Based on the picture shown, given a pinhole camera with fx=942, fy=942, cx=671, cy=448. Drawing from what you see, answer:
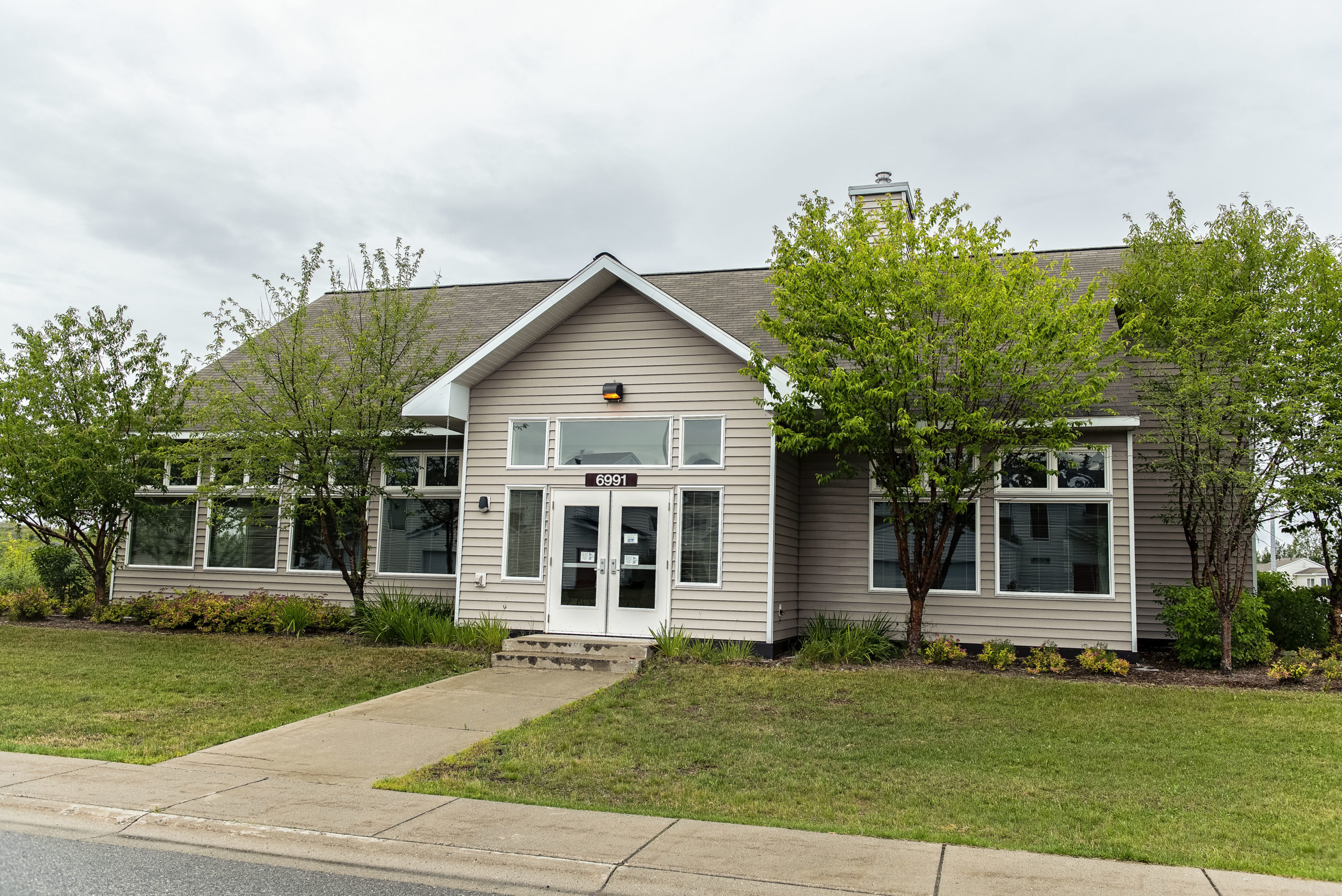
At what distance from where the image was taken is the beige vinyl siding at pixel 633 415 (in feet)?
41.3

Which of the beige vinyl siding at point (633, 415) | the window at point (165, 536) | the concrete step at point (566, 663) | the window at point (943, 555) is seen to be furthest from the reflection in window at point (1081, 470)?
the window at point (165, 536)

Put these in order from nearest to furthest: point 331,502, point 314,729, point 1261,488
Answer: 1. point 314,729
2. point 1261,488
3. point 331,502

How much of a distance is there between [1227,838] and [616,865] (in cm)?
367

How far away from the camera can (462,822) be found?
5.89 meters

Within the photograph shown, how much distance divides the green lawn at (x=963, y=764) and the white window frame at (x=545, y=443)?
396 cm

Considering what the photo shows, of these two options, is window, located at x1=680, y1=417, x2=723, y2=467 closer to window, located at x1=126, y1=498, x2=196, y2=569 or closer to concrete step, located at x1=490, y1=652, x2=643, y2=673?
concrete step, located at x1=490, y1=652, x2=643, y2=673

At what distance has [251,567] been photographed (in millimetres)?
16203

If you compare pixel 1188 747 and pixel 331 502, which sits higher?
pixel 331 502

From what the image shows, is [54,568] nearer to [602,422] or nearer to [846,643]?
[602,422]

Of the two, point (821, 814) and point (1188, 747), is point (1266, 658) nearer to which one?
point (1188, 747)

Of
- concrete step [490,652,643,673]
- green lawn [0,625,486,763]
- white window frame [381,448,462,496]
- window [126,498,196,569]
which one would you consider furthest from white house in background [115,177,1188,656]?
window [126,498,196,569]

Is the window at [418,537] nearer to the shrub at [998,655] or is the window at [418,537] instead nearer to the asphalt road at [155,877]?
the shrub at [998,655]

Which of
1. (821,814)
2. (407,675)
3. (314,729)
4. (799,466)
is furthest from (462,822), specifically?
(799,466)

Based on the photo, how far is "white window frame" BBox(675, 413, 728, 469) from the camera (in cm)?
1280
